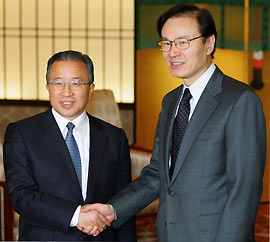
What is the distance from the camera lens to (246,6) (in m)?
5.35

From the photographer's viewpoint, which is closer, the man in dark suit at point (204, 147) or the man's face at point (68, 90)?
the man in dark suit at point (204, 147)

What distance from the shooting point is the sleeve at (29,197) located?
1942 millimetres

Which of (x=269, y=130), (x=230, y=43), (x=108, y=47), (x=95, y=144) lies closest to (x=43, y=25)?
(x=108, y=47)

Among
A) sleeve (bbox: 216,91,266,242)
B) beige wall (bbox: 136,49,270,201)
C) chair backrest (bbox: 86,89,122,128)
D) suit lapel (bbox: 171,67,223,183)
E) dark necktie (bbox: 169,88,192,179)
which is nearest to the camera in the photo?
sleeve (bbox: 216,91,266,242)

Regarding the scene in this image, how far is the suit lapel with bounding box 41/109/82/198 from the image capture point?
1.99 meters

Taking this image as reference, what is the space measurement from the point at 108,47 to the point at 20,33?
1119 mm

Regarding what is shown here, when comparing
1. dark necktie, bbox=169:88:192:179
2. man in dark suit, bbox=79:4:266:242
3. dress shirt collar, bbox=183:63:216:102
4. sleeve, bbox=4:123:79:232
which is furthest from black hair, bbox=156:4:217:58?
sleeve, bbox=4:123:79:232

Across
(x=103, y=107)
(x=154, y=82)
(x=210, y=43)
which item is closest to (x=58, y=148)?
(x=210, y=43)

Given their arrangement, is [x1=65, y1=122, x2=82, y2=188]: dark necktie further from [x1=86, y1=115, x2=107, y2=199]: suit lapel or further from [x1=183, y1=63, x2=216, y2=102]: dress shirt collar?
[x1=183, y1=63, x2=216, y2=102]: dress shirt collar

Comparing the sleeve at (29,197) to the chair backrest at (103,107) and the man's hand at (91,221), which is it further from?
the chair backrest at (103,107)

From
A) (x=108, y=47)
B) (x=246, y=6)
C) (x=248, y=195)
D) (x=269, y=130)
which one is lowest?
(x=269, y=130)

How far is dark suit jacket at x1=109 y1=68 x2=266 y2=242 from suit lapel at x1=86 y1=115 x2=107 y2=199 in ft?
0.84

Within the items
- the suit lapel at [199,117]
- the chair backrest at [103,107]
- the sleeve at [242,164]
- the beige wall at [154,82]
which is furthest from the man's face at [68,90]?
the beige wall at [154,82]

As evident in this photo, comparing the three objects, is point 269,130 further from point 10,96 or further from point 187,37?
point 187,37
